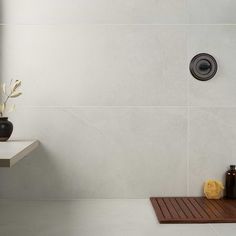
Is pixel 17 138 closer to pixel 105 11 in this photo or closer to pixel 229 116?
pixel 105 11

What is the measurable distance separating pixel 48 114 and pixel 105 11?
58 centimetres

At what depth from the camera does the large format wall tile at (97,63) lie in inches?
71.4

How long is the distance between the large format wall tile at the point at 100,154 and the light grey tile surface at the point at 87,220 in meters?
0.08

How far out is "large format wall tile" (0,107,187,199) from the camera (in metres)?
1.83

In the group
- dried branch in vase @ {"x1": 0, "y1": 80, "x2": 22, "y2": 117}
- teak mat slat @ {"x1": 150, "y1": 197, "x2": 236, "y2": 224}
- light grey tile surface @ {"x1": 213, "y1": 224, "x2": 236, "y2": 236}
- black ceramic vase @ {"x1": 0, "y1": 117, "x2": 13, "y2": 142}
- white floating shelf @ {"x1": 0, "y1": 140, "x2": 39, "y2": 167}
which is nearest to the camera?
white floating shelf @ {"x1": 0, "y1": 140, "x2": 39, "y2": 167}

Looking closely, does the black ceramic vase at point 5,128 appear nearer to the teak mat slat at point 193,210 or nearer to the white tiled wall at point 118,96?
the white tiled wall at point 118,96

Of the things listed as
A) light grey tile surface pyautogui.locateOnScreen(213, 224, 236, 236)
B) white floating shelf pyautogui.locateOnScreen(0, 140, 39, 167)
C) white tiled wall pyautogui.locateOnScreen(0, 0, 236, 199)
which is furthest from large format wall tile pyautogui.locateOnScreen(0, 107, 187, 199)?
light grey tile surface pyautogui.locateOnScreen(213, 224, 236, 236)

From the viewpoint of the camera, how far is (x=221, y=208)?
163cm

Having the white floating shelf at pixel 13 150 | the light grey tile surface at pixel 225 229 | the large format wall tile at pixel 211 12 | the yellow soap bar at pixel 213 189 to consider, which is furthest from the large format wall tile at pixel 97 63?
the light grey tile surface at pixel 225 229

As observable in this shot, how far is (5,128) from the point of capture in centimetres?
168

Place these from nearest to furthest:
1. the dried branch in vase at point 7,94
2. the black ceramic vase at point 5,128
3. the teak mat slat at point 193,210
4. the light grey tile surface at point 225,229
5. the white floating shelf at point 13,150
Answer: the white floating shelf at point 13,150 < the light grey tile surface at point 225,229 < the teak mat slat at point 193,210 < the black ceramic vase at point 5,128 < the dried branch in vase at point 7,94

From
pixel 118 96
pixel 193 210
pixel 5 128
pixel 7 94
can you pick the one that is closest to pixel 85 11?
pixel 118 96

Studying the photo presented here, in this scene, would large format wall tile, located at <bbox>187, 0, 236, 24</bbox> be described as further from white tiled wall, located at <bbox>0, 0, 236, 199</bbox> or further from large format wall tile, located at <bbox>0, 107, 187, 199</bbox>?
large format wall tile, located at <bbox>0, 107, 187, 199</bbox>

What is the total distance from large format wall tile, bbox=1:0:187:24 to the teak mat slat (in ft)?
2.91
